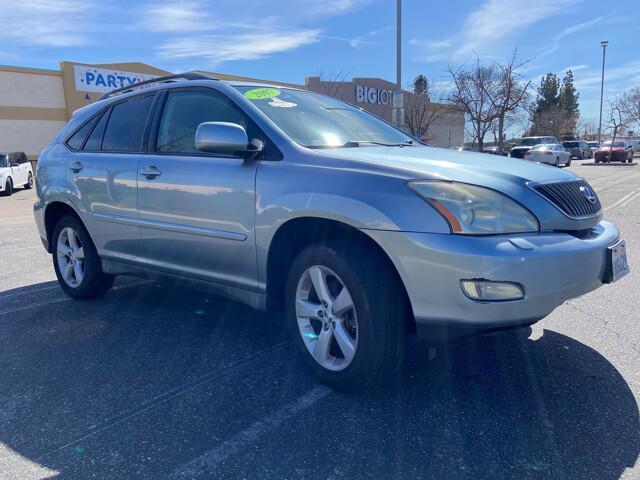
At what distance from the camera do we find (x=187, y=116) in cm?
391

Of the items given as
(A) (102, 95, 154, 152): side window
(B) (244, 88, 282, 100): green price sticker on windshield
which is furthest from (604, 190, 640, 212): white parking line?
(A) (102, 95, 154, 152): side window

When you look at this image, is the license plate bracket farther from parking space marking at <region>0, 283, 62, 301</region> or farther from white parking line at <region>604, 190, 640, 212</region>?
white parking line at <region>604, 190, 640, 212</region>

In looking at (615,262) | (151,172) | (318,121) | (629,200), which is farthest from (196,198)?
(629,200)

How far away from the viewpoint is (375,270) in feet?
9.09

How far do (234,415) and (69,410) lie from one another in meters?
0.91

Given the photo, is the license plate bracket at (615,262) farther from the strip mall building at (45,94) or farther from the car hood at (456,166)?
the strip mall building at (45,94)

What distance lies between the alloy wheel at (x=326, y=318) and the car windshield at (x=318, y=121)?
2.81 ft

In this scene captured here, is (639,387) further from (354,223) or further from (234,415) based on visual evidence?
(234,415)

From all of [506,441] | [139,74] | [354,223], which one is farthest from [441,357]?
[139,74]

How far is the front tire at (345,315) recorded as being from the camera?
108 inches

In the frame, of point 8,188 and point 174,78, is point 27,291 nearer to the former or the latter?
point 174,78

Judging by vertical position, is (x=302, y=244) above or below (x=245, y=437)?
above

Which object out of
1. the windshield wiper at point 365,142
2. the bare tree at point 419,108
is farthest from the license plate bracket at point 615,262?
the bare tree at point 419,108

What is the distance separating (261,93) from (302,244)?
48.5 inches
